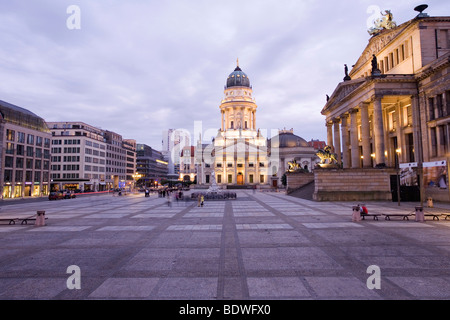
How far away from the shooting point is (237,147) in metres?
106

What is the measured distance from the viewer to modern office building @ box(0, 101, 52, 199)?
2136 inches

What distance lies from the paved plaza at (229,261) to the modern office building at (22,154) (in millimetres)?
49957

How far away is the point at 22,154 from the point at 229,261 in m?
67.6

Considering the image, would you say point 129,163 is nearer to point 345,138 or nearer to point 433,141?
point 345,138

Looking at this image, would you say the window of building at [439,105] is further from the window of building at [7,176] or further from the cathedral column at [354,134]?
the window of building at [7,176]

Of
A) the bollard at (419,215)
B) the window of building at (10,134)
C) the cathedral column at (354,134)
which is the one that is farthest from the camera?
the window of building at (10,134)

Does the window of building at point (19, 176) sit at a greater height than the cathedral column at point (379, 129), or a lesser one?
lesser

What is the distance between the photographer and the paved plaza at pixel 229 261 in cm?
680

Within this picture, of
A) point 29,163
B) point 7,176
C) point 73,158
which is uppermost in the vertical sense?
point 73,158

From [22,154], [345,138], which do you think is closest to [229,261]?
[345,138]

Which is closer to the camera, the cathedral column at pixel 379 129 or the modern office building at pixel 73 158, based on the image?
the cathedral column at pixel 379 129

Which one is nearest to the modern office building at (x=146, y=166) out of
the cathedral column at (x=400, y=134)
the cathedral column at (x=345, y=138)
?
the cathedral column at (x=345, y=138)

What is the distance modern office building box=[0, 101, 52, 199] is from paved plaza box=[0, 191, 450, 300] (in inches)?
1967
